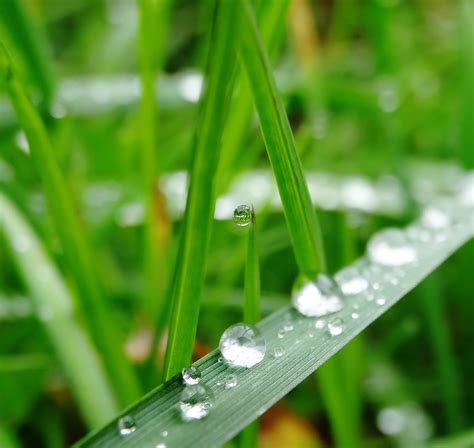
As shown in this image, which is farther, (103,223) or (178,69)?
(178,69)

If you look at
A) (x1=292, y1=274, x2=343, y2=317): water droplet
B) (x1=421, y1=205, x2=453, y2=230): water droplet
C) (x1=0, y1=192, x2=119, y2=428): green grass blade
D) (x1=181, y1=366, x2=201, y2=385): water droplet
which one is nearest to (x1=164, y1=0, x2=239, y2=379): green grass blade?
(x1=181, y1=366, x2=201, y2=385): water droplet

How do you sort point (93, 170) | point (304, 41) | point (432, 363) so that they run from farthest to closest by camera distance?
point (304, 41), point (93, 170), point (432, 363)

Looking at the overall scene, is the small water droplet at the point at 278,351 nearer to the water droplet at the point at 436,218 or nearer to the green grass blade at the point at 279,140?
the green grass blade at the point at 279,140

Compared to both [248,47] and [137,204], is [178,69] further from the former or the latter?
[248,47]

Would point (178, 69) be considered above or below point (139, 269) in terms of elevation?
above

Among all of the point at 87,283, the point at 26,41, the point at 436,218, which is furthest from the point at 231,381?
the point at 26,41

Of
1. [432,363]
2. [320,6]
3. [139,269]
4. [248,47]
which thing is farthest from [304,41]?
[248,47]

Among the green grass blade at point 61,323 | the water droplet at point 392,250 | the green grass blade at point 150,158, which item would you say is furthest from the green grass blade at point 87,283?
the water droplet at point 392,250
